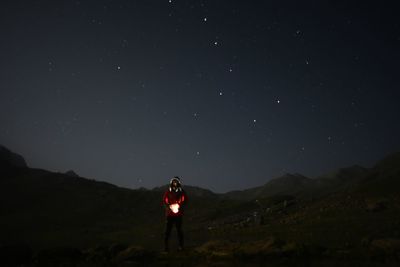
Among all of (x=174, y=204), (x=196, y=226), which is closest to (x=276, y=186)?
(x=196, y=226)

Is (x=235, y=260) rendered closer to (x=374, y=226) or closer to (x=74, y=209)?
(x=374, y=226)

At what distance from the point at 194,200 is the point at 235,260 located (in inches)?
2347

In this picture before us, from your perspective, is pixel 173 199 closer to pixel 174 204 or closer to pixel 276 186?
pixel 174 204

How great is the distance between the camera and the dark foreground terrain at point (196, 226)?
12250mm

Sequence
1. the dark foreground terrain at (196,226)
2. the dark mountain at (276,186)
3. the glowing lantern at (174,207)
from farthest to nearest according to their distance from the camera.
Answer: the dark mountain at (276,186) < the glowing lantern at (174,207) < the dark foreground terrain at (196,226)

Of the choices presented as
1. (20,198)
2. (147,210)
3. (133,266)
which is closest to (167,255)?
(133,266)

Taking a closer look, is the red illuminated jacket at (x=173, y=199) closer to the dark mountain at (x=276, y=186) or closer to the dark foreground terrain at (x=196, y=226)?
the dark foreground terrain at (x=196, y=226)

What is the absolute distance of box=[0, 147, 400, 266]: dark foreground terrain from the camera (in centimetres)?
1225

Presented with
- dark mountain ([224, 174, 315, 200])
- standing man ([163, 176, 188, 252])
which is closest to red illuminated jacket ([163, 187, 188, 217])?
standing man ([163, 176, 188, 252])

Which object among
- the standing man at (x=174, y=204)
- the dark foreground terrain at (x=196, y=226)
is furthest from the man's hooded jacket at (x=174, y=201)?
the dark foreground terrain at (x=196, y=226)

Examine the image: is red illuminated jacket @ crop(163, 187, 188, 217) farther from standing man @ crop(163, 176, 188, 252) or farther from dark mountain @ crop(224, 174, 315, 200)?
dark mountain @ crop(224, 174, 315, 200)

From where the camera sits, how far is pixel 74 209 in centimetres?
6550

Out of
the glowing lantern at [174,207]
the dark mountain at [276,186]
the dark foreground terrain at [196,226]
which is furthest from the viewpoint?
the dark mountain at [276,186]

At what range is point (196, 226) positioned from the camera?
43.8 meters
